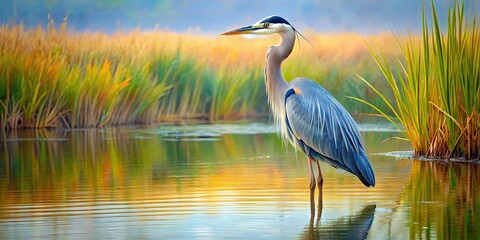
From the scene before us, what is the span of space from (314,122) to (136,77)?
1005 cm

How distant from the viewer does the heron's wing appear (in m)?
9.14

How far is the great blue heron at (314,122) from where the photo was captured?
9125 millimetres

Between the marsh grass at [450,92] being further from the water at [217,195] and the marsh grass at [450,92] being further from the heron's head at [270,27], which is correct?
the heron's head at [270,27]

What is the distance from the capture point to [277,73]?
394 inches

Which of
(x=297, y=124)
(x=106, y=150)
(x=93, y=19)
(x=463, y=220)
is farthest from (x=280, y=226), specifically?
(x=93, y=19)

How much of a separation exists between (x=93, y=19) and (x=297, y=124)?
24.9 metres

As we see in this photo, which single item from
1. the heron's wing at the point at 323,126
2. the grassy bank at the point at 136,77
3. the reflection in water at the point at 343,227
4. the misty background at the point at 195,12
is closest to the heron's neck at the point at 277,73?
the heron's wing at the point at 323,126

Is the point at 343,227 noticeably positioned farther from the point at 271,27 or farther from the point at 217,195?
the point at 271,27

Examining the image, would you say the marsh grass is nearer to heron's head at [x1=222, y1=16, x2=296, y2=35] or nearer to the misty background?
heron's head at [x1=222, y1=16, x2=296, y2=35]

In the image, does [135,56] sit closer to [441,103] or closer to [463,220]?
[441,103]

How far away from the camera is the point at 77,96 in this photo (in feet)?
58.6

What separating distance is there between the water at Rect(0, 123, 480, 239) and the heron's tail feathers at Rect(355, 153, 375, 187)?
0.13m

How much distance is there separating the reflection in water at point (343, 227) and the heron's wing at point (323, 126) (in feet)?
4.33

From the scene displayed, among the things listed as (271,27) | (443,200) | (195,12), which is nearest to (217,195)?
A: (443,200)
